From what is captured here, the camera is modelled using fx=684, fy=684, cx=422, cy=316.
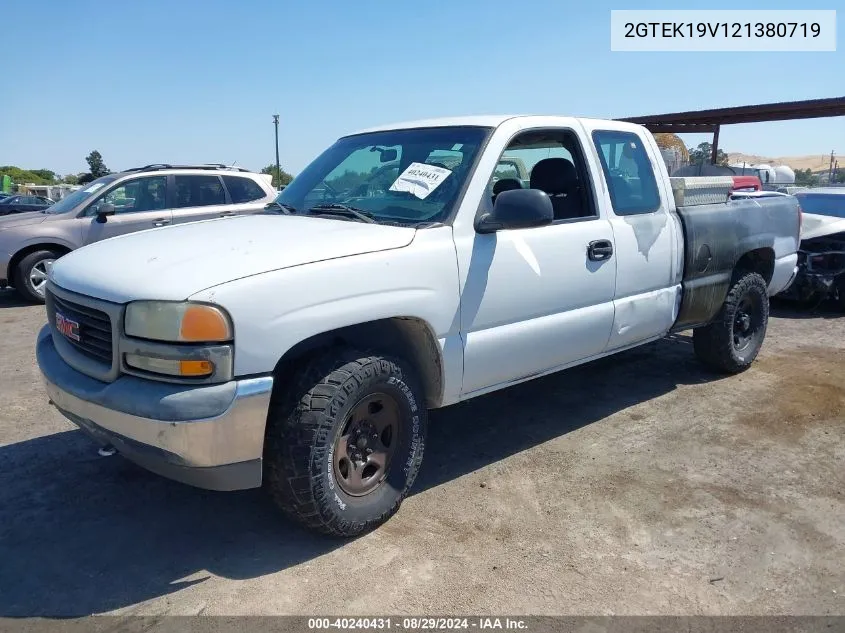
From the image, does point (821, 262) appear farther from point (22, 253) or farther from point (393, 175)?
point (22, 253)

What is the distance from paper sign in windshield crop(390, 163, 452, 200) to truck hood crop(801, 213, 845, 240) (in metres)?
6.36

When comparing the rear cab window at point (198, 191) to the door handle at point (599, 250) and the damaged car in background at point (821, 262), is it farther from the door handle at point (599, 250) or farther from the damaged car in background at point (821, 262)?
the damaged car in background at point (821, 262)

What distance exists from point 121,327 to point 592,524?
2366 millimetres

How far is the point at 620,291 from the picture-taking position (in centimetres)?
435

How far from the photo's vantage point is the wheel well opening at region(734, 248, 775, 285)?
5633 millimetres

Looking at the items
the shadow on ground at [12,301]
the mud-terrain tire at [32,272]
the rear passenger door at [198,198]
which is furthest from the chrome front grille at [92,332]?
the shadow on ground at [12,301]

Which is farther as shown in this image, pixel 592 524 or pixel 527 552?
pixel 592 524

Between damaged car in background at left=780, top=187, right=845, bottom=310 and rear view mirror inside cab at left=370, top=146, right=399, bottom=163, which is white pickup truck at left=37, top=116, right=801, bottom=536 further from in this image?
damaged car in background at left=780, top=187, right=845, bottom=310

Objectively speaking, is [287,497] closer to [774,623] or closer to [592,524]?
[592,524]

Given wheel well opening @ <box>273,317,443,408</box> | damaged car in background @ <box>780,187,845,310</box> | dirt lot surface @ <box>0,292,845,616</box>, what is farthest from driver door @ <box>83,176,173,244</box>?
damaged car in background @ <box>780,187,845,310</box>

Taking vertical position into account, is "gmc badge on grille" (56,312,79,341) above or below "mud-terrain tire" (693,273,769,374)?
above

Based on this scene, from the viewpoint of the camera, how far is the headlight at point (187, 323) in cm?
263

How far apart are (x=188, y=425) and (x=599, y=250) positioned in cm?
262

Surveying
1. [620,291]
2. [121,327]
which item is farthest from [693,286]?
[121,327]
